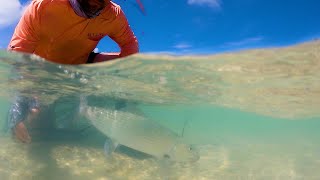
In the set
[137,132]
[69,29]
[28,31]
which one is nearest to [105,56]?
[69,29]

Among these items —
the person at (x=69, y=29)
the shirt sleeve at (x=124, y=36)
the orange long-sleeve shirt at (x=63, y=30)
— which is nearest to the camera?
the person at (x=69, y=29)

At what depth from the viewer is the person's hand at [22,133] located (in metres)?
8.05

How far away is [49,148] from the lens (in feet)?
30.0

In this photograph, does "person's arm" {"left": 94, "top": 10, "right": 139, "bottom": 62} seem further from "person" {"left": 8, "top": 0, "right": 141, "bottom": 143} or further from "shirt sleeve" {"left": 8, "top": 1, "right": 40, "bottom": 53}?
"shirt sleeve" {"left": 8, "top": 1, "right": 40, "bottom": 53}

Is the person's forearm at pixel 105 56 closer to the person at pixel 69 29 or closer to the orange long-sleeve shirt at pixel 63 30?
the person at pixel 69 29

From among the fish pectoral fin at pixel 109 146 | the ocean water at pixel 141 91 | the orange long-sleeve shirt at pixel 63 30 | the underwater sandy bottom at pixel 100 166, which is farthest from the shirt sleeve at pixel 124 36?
the underwater sandy bottom at pixel 100 166

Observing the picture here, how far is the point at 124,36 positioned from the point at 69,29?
1255 millimetres

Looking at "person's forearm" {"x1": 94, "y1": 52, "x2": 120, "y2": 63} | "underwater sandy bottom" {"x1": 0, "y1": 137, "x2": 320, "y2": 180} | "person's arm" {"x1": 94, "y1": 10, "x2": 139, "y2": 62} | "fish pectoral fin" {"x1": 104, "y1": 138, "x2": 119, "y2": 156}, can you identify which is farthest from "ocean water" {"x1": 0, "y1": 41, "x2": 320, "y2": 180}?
"person's arm" {"x1": 94, "y1": 10, "x2": 139, "y2": 62}

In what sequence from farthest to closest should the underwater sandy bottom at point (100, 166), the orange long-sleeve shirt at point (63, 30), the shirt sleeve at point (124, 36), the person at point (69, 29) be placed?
the underwater sandy bottom at point (100, 166), the shirt sleeve at point (124, 36), the orange long-sleeve shirt at point (63, 30), the person at point (69, 29)

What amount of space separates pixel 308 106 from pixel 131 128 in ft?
48.5

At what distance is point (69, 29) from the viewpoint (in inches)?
253

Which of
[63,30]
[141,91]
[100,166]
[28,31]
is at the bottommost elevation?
[100,166]

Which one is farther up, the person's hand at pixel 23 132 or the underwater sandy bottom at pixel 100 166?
the person's hand at pixel 23 132

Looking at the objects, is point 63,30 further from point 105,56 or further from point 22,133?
point 22,133
